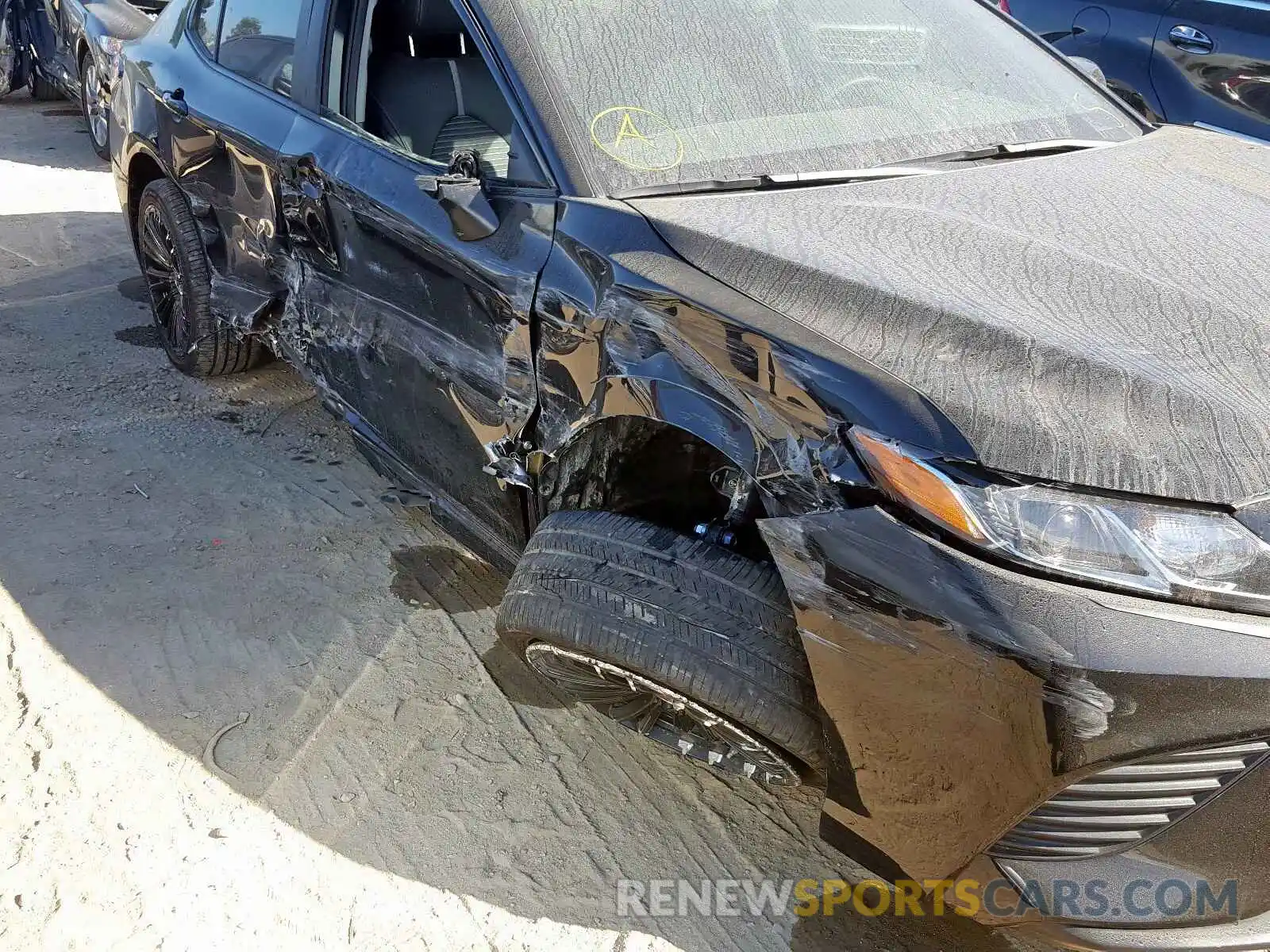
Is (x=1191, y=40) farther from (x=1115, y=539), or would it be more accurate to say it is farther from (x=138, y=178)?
(x=138, y=178)

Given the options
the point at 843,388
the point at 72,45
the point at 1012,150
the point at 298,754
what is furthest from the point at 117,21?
the point at 843,388

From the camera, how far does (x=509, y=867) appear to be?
2242 mm

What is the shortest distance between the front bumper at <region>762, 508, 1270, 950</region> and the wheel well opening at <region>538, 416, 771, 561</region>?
51 centimetres

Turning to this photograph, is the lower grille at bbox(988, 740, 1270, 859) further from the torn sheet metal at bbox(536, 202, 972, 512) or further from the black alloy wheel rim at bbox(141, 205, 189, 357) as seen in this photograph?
the black alloy wheel rim at bbox(141, 205, 189, 357)

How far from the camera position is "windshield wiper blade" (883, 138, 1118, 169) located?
Answer: 2.46 meters

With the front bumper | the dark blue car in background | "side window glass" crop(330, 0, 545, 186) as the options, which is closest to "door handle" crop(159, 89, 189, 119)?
"side window glass" crop(330, 0, 545, 186)

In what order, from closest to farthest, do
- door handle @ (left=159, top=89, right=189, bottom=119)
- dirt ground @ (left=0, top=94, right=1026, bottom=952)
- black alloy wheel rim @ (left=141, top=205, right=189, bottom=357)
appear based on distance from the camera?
dirt ground @ (left=0, top=94, right=1026, bottom=952)
door handle @ (left=159, top=89, right=189, bottom=119)
black alloy wheel rim @ (left=141, top=205, right=189, bottom=357)

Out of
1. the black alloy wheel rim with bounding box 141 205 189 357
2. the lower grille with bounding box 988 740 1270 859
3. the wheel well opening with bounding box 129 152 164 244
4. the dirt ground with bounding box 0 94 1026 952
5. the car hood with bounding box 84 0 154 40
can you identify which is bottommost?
the dirt ground with bounding box 0 94 1026 952

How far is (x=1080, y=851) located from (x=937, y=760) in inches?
9.3

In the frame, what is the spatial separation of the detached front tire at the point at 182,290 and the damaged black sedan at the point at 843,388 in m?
0.85

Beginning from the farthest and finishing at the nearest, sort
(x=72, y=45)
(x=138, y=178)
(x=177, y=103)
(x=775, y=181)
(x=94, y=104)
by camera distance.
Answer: (x=72, y=45)
(x=94, y=104)
(x=138, y=178)
(x=177, y=103)
(x=775, y=181)

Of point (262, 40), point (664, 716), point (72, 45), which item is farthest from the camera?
point (72, 45)

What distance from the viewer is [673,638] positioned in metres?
1.94

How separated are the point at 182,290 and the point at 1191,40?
429 centimetres
